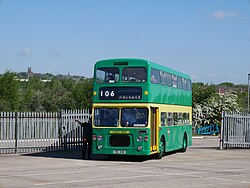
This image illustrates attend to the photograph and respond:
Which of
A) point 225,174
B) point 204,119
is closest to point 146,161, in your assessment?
point 225,174

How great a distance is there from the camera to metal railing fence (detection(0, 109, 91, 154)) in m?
26.5

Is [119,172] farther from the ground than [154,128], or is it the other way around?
[154,128]

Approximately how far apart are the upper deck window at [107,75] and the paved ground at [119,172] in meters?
3.36

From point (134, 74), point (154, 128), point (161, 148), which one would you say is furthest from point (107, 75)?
point (161, 148)

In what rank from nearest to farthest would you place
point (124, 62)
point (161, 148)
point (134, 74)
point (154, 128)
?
point (134, 74) < point (124, 62) < point (154, 128) < point (161, 148)

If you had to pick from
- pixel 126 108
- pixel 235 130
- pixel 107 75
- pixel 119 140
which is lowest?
pixel 119 140

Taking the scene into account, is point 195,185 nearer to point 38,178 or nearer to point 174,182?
point 174,182

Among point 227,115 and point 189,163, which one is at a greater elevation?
point 227,115

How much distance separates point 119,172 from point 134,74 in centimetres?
543

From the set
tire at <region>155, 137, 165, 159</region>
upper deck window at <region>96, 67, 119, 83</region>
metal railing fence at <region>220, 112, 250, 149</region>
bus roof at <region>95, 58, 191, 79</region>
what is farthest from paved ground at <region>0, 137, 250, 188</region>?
metal railing fence at <region>220, 112, 250, 149</region>

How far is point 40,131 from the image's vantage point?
2748 centimetres

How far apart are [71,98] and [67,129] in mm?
52883

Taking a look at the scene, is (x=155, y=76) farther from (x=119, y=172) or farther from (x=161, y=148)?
(x=119, y=172)

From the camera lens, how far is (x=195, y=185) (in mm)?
15484
